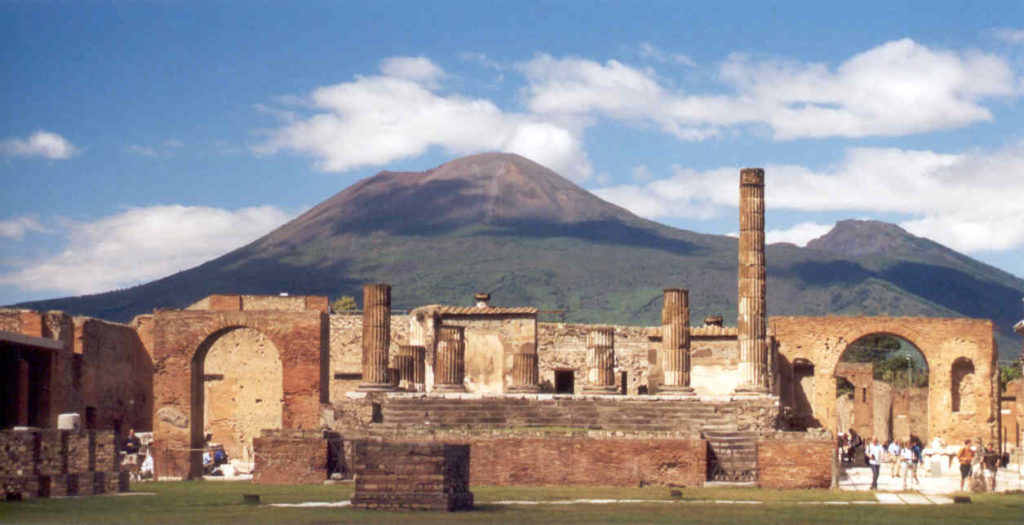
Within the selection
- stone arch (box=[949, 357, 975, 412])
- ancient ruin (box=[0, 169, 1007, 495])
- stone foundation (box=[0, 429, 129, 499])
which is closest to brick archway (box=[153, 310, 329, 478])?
ancient ruin (box=[0, 169, 1007, 495])

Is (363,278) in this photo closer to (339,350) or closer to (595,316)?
(595,316)

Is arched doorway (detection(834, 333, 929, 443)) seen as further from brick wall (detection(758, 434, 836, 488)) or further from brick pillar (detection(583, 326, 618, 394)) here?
brick wall (detection(758, 434, 836, 488))

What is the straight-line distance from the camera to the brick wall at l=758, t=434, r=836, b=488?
2797 centimetres

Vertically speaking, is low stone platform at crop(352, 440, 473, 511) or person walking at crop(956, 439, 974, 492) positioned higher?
low stone platform at crop(352, 440, 473, 511)

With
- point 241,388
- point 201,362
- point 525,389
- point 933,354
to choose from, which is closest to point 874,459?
point 525,389

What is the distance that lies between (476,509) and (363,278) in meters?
176

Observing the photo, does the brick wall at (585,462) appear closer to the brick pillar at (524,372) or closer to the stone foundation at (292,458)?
the stone foundation at (292,458)

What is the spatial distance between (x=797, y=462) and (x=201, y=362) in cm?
1908

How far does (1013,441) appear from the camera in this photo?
5778 centimetres

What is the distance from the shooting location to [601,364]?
126ft

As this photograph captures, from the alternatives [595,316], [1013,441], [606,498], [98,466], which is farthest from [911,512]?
[595,316]

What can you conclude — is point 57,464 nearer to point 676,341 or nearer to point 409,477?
point 409,477

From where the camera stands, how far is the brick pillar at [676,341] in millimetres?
37656

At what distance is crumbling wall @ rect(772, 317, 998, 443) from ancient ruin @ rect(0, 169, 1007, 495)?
0.07 m
